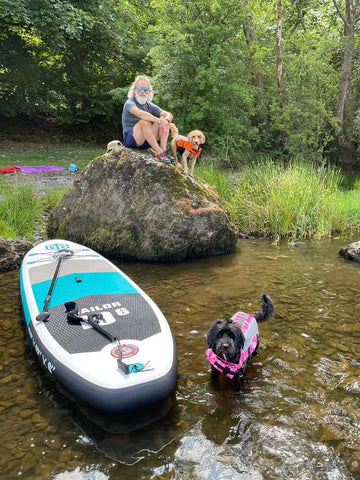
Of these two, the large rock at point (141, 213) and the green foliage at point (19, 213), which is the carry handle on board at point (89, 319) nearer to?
the large rock at point (141, 213)

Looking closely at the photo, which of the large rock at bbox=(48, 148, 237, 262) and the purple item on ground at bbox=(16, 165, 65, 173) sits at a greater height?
the large rock at bbox=(48, 148, 237, 262)

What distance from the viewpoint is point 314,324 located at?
161 inches

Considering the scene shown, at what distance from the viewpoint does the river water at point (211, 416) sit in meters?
2.38

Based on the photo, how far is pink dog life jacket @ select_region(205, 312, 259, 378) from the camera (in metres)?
2.92

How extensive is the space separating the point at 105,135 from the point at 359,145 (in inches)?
451

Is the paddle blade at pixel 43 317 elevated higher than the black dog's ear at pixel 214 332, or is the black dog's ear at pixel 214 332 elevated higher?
the black dog's ear at pixel 214 332

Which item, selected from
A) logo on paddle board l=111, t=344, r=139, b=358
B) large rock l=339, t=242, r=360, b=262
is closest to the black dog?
logo on paddle board l=111, t=344, r=139, b=358

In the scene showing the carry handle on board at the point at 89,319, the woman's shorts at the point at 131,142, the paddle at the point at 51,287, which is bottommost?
the paddle at the point at 51,287

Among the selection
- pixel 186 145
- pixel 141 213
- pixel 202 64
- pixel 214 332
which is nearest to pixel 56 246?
pixel 141 213

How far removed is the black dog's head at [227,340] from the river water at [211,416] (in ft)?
1.20

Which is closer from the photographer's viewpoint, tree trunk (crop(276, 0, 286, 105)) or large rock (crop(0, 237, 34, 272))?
large rock (crop(0, 237, 34, 272))

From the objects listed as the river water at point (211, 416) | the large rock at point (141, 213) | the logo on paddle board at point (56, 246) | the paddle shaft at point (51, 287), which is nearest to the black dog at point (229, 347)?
the river water at point (211, 416)

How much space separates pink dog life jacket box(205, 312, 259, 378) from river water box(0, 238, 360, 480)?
0.23 metres

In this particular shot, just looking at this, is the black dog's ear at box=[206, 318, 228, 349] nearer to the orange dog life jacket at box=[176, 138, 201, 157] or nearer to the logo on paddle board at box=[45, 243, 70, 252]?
the logo on paddle board at box=[45, 243, 70, 252]
